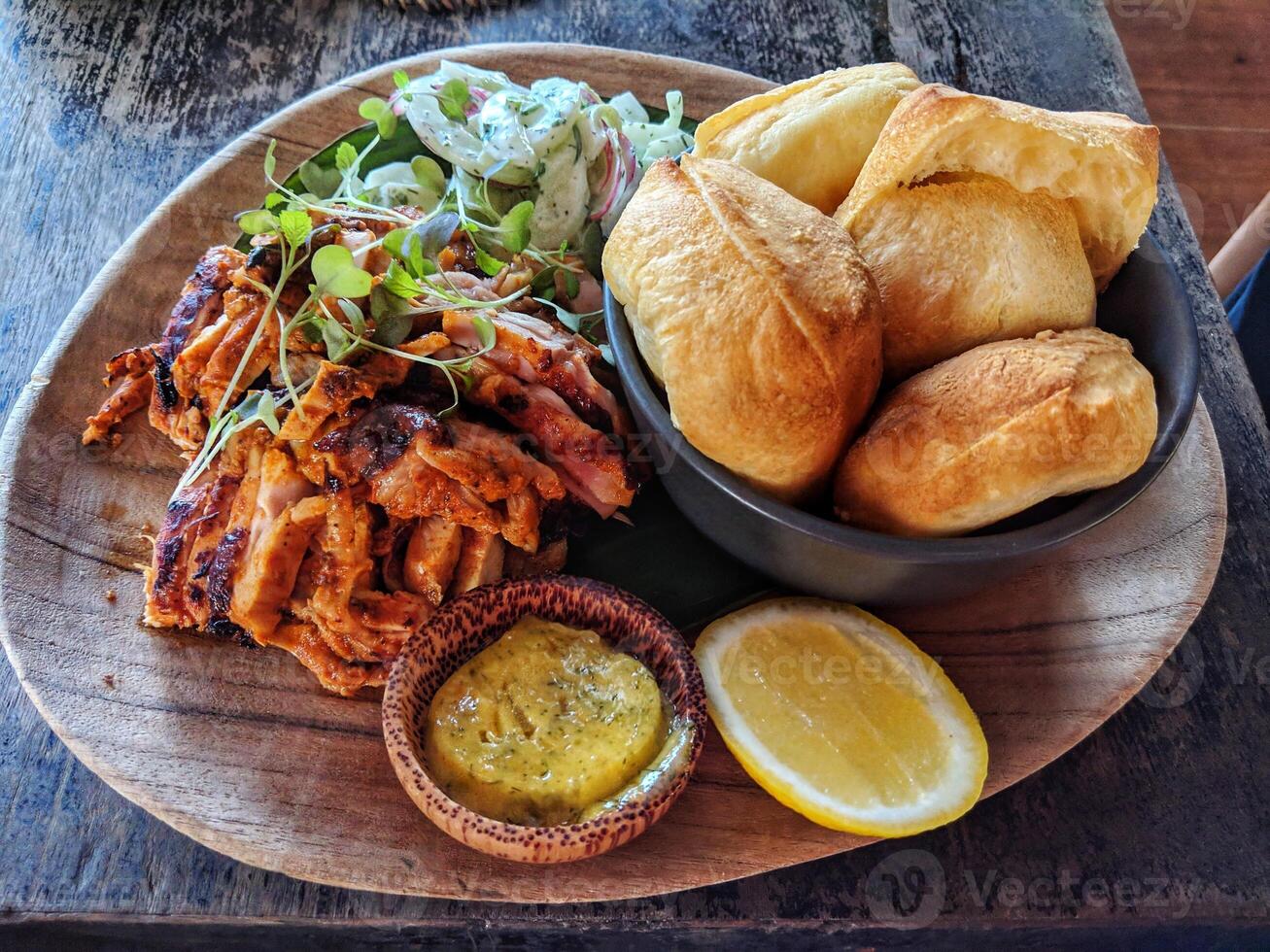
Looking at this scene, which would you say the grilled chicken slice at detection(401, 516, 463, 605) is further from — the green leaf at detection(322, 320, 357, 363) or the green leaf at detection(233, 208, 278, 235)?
the green leaf at detection(233, 208, 278, 235)

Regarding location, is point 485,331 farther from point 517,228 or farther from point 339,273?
point 517,228

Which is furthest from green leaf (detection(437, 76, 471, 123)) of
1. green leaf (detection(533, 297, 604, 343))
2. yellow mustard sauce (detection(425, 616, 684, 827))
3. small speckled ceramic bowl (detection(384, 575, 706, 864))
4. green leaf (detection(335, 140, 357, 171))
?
yellow mustard sauce (detection(425, 616, 684, 827))

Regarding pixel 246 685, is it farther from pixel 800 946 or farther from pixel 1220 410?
pixel 1220 410

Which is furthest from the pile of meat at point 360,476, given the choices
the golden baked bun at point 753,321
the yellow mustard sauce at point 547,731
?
the golden baked bun at point 753,321

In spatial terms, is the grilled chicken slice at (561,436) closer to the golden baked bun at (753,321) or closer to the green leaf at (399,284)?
the green leaf at (399,284)

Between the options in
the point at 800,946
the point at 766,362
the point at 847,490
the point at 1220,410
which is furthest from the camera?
the point at 1220,410

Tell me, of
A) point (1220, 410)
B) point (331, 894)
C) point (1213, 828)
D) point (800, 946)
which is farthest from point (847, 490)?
point (1220, 410)
